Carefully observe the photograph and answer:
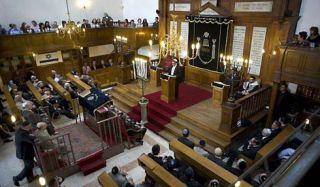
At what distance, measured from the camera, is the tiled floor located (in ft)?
18.2

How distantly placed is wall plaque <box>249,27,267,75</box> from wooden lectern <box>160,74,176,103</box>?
2.82 metres

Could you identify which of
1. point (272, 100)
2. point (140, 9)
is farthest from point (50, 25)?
point (272, 100)

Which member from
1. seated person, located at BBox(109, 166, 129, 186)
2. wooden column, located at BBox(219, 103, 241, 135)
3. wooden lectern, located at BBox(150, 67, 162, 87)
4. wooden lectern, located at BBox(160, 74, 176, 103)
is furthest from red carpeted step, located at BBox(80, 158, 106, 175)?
wooden lectern, located at BBox(150, 67, 162, 87)

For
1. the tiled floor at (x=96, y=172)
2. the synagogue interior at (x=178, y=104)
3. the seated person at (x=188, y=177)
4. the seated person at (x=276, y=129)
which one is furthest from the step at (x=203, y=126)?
the seated person at (x=188, y=177)

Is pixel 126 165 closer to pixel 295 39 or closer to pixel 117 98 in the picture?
pixel 117 98

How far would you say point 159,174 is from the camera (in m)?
4.50

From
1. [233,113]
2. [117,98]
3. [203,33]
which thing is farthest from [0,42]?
[233,113]

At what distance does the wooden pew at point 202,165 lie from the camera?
14.1 ft

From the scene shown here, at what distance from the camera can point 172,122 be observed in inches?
302

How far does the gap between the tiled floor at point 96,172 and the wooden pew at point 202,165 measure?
129cm

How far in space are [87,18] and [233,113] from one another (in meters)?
11.4

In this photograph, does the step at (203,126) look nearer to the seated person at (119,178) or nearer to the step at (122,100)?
the step at (122,100)

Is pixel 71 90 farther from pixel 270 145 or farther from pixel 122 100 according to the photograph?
pixel 270 145

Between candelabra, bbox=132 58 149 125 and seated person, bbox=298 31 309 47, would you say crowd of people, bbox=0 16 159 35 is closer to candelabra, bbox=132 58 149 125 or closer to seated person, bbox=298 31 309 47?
candelabra, bbox=132 58 149 125
